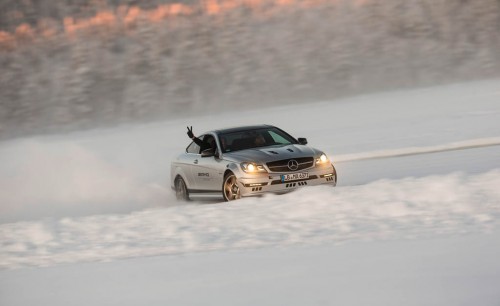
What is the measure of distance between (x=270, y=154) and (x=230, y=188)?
3.07 feet

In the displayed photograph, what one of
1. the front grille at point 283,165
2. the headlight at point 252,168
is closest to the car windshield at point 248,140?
the headlight at point 252,168

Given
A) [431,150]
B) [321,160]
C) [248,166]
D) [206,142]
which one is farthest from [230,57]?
[248,166]

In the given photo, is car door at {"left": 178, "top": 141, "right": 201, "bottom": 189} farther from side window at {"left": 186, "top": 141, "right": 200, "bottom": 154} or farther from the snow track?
the snow track

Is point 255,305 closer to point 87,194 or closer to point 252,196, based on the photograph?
point 252,196

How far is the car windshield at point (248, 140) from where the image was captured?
16.5 meters

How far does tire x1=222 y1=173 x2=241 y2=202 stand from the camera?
617 inches

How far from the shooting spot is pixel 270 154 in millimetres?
15477

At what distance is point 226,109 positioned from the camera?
231 ft

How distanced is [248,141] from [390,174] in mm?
4623

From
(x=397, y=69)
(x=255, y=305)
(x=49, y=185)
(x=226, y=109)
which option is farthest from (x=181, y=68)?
(x=255, y=305)

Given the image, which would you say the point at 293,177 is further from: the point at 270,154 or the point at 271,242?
the point at 271,242

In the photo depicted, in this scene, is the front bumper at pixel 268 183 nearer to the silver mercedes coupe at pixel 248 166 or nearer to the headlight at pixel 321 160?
the silver mercedes coupe at pixel 248 166

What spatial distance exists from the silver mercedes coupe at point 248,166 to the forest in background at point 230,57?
173 ft

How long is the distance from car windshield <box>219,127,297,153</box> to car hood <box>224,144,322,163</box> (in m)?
0.31
